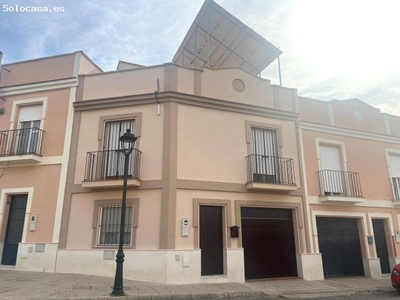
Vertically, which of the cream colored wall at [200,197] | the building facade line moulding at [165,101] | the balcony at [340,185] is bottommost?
the cream colored wall at [200,197]

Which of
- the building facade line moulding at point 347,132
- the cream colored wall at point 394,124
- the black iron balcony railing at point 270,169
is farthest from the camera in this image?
the cream colored wall at point 394,124

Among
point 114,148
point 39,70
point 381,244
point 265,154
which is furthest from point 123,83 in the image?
point 381,244

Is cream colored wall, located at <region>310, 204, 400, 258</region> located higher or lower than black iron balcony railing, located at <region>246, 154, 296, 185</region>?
lower

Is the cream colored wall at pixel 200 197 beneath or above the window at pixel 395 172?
beneath

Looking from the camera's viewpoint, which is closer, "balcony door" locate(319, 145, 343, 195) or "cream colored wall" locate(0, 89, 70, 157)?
"cream colored wall" locate(0, 89, 70, 157)

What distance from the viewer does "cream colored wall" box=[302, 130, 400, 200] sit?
42.4 feet

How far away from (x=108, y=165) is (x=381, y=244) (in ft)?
39.6

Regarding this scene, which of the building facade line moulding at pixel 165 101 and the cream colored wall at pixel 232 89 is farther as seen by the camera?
the cream colored wall at pixel 232 89

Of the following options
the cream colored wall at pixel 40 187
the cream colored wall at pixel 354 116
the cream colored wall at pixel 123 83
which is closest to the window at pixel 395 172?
the cream colored wall at pixel 354 116

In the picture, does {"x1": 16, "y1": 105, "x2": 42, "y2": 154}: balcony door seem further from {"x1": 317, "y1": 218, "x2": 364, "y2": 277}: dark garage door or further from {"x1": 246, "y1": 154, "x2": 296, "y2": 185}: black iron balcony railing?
{"x1": 317, "y1": 218, "x2": 364, "y2": 277}: dark garage door

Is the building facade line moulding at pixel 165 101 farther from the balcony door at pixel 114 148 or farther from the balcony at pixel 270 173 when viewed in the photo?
the balcony at pixel 270 173

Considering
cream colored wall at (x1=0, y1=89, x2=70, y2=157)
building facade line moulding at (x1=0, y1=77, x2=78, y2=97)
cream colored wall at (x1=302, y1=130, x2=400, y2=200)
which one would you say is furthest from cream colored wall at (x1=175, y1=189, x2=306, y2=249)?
building facade line moulding at (x1=0, y1=77, x2=78, y2=97)

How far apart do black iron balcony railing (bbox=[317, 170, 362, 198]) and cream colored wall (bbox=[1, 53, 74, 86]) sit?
1117 cm

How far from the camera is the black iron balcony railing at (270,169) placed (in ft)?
36.8
